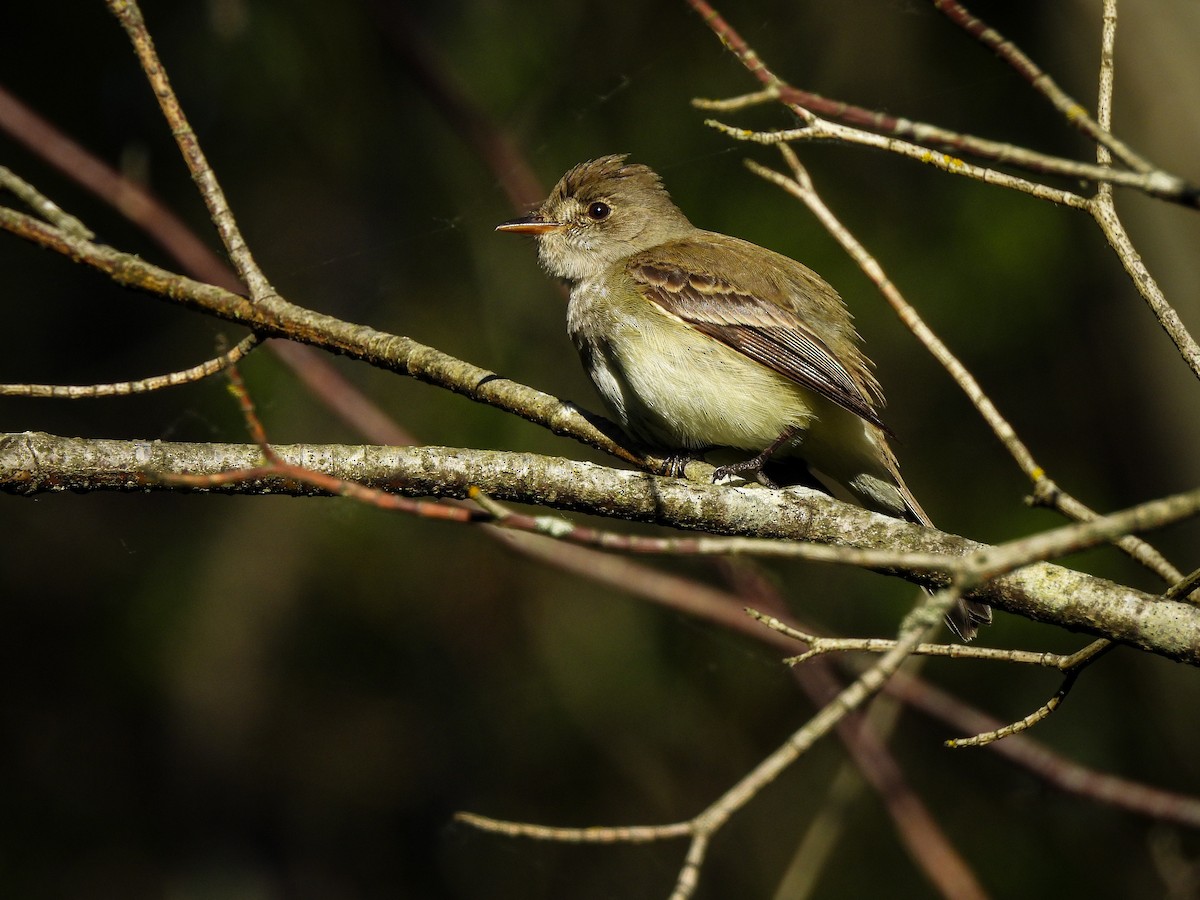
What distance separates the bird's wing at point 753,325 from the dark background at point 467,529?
2.46 meters

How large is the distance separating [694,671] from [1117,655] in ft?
7.89

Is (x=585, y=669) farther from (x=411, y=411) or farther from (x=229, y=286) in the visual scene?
(x=229, y=286)

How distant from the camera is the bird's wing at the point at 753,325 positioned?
364cm

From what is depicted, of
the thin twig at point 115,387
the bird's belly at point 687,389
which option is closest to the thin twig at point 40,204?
→ the thin twig at point 115,387

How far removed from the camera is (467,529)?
281 inches

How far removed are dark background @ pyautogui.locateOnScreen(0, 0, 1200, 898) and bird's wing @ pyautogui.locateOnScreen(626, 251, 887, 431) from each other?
2459 mm

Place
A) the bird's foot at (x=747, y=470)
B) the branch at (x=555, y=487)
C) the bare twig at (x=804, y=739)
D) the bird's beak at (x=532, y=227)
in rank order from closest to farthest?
the bare twig at (x=804, y=739), the branch at (x=555, y=487), the bird's foot at (x=747, y=470), the bird's beak at (x=532, y=227)

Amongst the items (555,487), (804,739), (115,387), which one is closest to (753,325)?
(555,487)

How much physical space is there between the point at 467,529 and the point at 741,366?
12.0ft

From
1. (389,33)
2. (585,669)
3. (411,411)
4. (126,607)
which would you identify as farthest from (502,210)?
(126,607)

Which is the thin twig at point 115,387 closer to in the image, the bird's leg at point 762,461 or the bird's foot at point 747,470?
the bird's foot at point 747,470

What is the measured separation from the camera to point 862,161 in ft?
24.3

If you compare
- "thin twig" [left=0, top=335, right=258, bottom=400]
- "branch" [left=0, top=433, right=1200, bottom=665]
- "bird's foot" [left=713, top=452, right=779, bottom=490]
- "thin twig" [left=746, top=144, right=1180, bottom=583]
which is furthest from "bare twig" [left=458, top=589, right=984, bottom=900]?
"bird's foot" [left=713, top=452, right=779, bottom=490]

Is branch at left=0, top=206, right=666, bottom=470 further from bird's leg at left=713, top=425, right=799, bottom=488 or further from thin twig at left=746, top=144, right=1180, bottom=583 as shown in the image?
thin twig at left=746, top=144, right=1180, bottom=583
